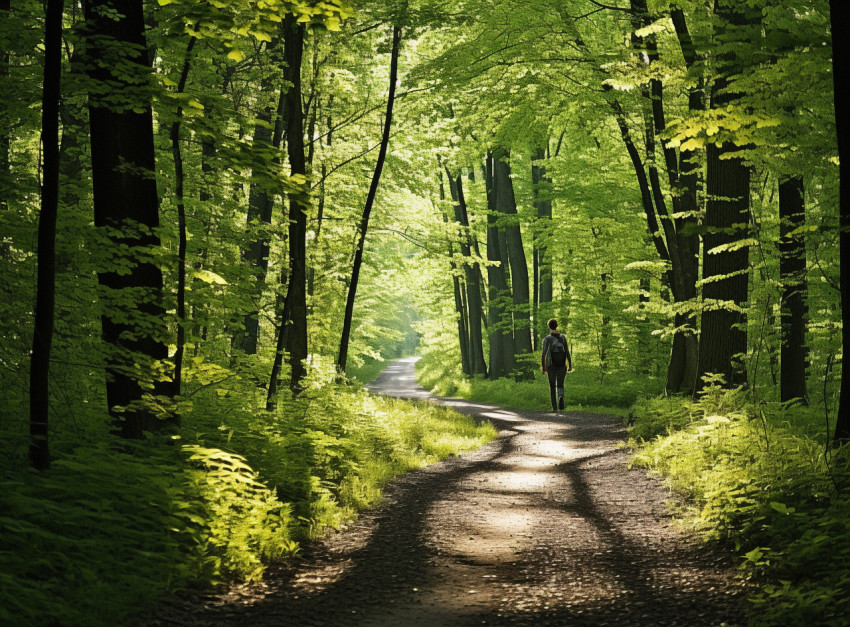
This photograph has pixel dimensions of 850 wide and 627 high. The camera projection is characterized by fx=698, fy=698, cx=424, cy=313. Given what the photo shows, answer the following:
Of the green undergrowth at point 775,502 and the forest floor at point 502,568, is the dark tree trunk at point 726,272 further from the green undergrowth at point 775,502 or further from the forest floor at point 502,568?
the forest floor at point 502,568

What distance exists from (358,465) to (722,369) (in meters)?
5.47

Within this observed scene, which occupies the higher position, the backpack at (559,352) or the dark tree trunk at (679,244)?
the dark tree trunk at (679,244)

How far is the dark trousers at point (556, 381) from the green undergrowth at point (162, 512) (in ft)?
32.1

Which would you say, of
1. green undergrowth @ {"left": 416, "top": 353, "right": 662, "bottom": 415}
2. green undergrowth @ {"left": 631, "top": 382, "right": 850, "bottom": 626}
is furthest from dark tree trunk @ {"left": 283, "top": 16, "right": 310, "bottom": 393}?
green undergrowth @ {"left": 416, "top": 353, "right": 662, "bottom": 415}

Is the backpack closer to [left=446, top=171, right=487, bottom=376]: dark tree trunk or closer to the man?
the man

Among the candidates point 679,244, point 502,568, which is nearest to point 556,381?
point 679,244

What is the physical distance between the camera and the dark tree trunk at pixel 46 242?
4.52 meters

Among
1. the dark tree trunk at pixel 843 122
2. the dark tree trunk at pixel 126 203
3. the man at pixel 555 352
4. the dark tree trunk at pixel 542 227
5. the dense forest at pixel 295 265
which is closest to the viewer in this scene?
the dense forest at pixel 295 265

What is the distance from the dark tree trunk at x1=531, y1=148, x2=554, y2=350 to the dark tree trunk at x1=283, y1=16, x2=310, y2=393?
473 inches

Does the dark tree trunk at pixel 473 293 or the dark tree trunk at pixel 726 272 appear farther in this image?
the dark tree trunk at pixel 473 293

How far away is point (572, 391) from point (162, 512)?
1763 centimetres

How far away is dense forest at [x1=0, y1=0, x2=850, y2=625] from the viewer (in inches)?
178

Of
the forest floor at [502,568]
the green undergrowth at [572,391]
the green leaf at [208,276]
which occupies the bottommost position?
the green undergrowth at [572,391]

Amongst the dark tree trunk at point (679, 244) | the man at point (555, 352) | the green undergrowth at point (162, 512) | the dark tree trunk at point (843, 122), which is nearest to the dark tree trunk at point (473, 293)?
the man at point (555, 352)
